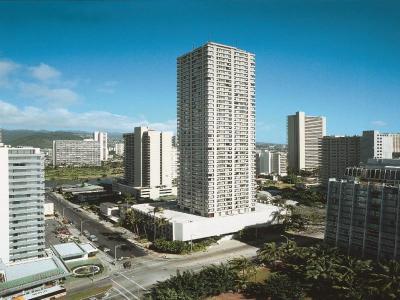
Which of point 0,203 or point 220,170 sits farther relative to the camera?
point 220,170

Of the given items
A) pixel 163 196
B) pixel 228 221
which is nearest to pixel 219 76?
pixel 228 221

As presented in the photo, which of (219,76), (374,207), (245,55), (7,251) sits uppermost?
(245,55)

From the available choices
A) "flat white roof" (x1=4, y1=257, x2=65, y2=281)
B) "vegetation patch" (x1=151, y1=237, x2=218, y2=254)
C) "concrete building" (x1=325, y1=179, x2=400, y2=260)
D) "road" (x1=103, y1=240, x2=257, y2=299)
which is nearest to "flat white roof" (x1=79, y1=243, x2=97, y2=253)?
"road" (x1=103, y1=240, x2=257, y2=299)

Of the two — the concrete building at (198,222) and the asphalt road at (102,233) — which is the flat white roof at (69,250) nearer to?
the asphalt road at (102,233)

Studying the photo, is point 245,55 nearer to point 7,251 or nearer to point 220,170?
point 220,170

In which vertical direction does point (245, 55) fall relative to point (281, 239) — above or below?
above

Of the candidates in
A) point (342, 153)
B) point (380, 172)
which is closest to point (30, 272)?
point (380, 172)

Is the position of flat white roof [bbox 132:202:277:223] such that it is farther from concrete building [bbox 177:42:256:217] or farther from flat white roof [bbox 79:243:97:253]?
flat white roof [bbox 79:243:97:253]

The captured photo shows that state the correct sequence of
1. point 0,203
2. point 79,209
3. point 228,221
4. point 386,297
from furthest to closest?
1. point 79,209
2. point 228,221
3. point 0,203
4. point 386,297
